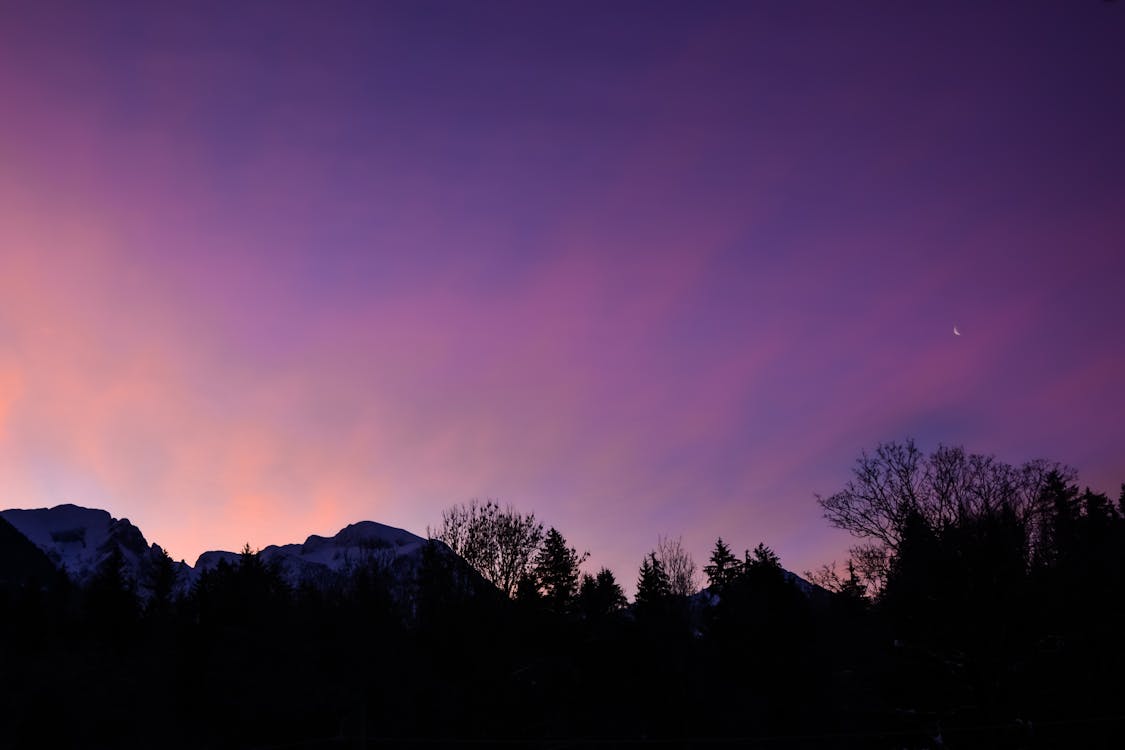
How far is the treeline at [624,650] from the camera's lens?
71.5ft

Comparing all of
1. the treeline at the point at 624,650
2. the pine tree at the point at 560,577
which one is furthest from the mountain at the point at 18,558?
the pine tree at the point at 560,577

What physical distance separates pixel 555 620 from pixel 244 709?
64.8ft

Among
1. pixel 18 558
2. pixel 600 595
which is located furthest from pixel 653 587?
pixel 18 558

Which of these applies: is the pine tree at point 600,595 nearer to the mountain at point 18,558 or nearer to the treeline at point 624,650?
the treeline at point 624,650

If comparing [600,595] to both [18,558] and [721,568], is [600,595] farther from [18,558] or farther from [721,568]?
[18,558]

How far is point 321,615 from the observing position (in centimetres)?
3862

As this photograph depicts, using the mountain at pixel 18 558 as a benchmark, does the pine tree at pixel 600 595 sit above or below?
below

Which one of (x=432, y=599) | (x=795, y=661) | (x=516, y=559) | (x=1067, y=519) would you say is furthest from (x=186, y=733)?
(x=1067, y=519)

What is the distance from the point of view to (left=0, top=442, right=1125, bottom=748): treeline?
21.8 metres

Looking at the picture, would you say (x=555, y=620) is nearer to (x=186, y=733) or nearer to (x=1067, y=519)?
(x=186, y=733)

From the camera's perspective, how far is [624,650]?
140ft

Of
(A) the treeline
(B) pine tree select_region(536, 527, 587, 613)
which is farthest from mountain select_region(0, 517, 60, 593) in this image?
(B) pine tree select_region(536, 527, 587, 613)

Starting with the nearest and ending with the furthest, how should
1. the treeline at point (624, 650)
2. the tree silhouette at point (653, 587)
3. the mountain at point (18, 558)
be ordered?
the treeline at point (624, 650), the tree silhouette at point (653, 587), the mountain at point (18, 558)

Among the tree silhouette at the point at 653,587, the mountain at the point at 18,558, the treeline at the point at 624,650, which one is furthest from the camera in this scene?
the mountain at the point at 18,558
